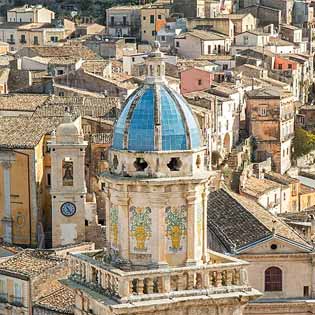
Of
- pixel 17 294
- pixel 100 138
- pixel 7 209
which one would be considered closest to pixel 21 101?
pixel 100 138

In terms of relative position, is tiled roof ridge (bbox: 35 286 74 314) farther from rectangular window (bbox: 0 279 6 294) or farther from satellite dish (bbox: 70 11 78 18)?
satellite dish (bbox: 70 11 78 18)

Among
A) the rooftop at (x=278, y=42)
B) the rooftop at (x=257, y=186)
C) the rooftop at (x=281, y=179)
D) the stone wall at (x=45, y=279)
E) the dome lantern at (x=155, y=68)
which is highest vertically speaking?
the dome lantern at (x=155, y=68)

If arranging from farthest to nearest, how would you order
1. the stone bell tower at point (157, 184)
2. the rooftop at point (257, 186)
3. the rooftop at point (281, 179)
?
the rooftop at point (281, 179), the rooftop at point (257, 186), the stone bell tower at point (157, 184)

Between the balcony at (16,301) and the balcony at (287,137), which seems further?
the balcony at (287,137)

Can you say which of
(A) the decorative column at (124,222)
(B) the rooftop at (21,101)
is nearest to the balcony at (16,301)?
(B) the rooftop at (21,101)

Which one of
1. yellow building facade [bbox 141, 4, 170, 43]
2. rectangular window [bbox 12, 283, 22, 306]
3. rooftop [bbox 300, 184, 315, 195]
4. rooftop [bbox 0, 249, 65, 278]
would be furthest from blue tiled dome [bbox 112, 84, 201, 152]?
yellow building facade [bbox 141, 4, 170, 43]

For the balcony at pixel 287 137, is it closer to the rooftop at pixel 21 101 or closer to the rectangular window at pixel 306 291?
the rooftop at pixel 21 101
